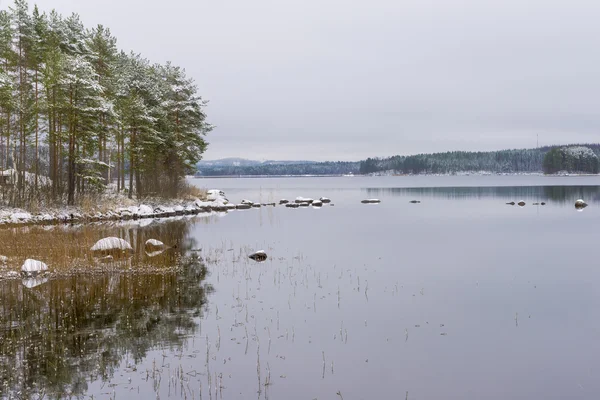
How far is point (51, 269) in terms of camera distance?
17922mm

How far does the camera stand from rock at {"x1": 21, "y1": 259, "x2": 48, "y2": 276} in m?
17.1

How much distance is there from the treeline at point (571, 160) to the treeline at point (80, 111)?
546 feet

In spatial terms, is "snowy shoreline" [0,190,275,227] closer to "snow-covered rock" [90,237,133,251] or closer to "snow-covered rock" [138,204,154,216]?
"snow-covered rock" [138,204,154,216]

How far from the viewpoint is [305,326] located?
12625 mm

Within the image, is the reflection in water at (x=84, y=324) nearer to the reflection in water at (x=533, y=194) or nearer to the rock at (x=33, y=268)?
the rock at (x=33, y=268)

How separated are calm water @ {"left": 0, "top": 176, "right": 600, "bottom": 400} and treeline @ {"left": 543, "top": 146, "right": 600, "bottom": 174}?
18043cm

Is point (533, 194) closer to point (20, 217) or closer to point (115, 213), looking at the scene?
point (115, 213)

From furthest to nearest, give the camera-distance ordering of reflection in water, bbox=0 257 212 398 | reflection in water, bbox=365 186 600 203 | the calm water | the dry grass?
reflection in water, bbox=365 186 600 203 → the dry grass → the calm water → reflection in water, bbox=0 257 212 398

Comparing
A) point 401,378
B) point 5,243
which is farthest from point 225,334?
point 5,243

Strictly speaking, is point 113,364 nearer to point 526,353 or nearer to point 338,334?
point 338,334

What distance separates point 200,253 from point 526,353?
16544 mm

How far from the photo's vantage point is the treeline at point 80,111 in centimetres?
3744

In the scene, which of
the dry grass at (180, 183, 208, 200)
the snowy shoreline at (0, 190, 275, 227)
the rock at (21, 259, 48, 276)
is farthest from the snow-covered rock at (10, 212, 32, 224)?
the dry grass at (180, 183, 208, 200)

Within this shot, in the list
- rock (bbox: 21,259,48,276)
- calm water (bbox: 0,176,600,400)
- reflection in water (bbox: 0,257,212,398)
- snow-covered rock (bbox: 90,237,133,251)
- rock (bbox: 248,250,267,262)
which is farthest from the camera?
rock (bbox: 248,250,267,262)
